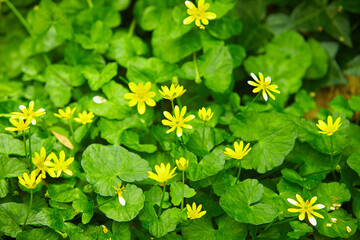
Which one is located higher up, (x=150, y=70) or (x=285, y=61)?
(x=150, y=70)

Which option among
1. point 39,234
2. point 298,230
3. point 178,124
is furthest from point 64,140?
point 298,230

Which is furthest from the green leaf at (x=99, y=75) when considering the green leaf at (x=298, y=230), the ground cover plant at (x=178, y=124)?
the green leaf at (x=298, y=230)

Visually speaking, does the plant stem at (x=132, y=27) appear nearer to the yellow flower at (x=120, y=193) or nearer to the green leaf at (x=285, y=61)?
the green leaf at (x=285, y=61)

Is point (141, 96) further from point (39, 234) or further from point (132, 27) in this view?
point (132, 27)

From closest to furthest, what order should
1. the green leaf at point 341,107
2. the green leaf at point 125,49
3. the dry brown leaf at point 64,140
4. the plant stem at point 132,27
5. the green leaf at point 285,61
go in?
the dry brown leaf at point 64,140 < the green leaf at point 341,107 < the green leaf at point 125,49 < the green leaf at point 285,61 < the plant stem at point 132,27

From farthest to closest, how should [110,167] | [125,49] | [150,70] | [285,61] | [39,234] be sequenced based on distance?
[285,61], [125,49], [150,70], [110,167], [39,234]

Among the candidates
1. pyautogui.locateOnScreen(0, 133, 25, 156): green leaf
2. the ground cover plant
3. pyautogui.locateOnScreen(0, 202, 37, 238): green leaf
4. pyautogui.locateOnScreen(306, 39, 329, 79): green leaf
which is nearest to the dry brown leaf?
the ground cover plant

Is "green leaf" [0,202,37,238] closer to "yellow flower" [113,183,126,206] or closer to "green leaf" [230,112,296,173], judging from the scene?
"yellow flower" [113,183,126,206]
